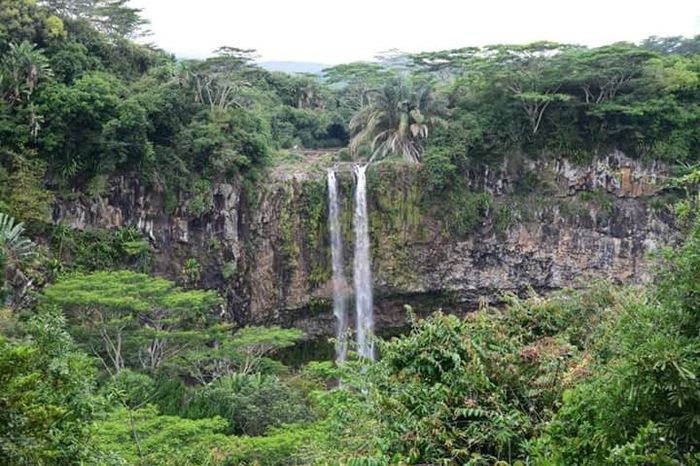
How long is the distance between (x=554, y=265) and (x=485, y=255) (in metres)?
2.25

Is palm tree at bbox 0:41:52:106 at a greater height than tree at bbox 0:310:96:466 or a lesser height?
greater

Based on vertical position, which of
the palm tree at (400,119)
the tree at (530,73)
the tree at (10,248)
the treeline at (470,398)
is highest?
the tree at (530,73)

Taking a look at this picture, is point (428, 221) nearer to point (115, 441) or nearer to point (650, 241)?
point (650, 241)

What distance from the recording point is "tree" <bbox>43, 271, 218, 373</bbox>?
12516mm

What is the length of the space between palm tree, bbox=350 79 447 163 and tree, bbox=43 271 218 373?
866cm

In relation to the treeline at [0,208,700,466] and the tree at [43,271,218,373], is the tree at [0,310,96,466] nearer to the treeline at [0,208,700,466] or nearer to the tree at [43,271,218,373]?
the treeline at [0,208,700,466]

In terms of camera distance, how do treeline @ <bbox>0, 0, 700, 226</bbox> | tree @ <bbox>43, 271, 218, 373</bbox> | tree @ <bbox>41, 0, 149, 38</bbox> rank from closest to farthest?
tree @ <bbox>43, 271, 218, 373</bbox>
treeline @ <bbox>0, 0, 700, 226</bbox>
tree @ <bbox>41, 0, 149, 38</bbox>

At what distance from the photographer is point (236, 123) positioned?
57.7 ft

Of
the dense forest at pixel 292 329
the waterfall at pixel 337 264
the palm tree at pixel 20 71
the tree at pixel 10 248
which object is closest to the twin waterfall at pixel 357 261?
the waterfall at pixel 337 264

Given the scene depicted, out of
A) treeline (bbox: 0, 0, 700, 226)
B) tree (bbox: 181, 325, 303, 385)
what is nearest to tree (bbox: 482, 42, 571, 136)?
treeline (bbox: 0, 0, 700, 226)

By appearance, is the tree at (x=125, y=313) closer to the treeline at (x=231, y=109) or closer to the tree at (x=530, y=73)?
the treeline at (x=231, y=109)

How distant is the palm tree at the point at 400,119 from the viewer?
19.5m

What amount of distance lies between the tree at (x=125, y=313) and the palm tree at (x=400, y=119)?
866 cm

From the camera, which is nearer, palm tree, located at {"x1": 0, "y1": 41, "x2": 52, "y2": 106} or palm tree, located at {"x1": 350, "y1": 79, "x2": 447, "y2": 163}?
palm tree, located at {"x1": 0, "y1": 41, "x2": 52, "y2": 106}
